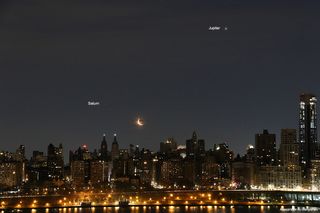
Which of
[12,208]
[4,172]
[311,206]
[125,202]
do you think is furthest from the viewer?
[4,172]

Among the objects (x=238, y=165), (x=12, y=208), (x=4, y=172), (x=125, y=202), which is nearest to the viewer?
(x=12, y=208)

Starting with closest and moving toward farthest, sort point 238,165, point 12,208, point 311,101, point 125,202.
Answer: point 12,208 → point 125,202 → point 238,165 → point 311,101

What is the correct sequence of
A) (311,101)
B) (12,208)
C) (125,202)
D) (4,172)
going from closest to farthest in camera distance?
1. (12,208)
2. (125,202)
3. (4,172)
4. (311,101)

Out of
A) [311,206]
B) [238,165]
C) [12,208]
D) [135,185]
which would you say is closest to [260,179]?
[238,165]

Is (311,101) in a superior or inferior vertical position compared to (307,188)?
superior

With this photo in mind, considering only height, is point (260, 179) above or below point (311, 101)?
below

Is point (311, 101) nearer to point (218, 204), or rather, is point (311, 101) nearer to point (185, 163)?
point (185, 163)

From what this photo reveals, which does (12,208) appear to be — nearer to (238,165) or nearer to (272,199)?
(272,199)

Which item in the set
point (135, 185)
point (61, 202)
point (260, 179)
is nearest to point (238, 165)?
point (260, 179)

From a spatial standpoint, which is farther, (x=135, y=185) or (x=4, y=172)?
(x=4, y=172)
